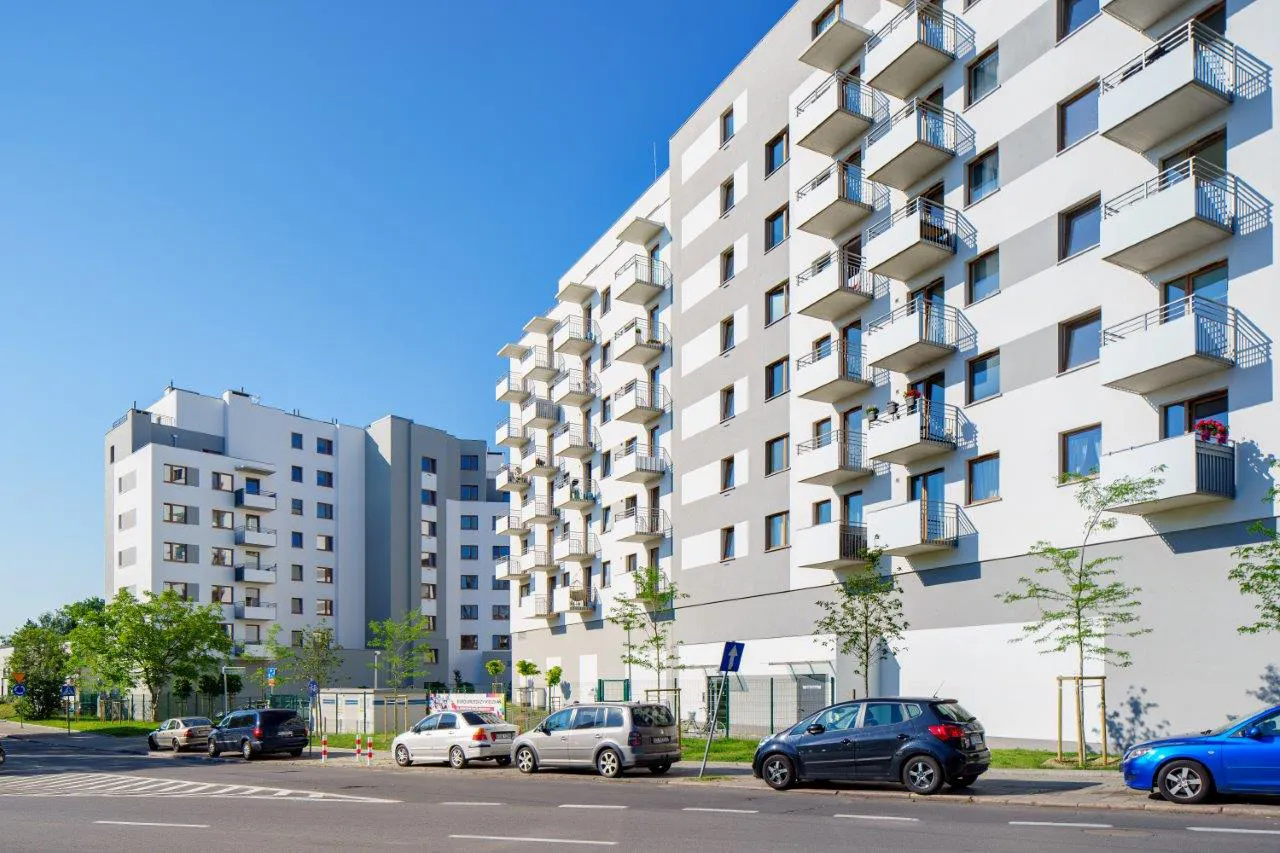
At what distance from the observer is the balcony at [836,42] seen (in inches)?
1367

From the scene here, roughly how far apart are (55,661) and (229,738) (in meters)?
53.3

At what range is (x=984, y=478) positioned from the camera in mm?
29922

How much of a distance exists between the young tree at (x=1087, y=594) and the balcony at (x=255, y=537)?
219ft

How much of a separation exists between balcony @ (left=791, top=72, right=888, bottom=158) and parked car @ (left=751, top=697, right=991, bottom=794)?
20.0 metres

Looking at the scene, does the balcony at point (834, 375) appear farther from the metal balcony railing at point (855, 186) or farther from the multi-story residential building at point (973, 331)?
the metal balcony railing at point (855, 186)

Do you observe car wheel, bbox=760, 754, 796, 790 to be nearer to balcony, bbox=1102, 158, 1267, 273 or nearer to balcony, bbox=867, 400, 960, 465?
balcony, bbox=867, 400, 960, 465

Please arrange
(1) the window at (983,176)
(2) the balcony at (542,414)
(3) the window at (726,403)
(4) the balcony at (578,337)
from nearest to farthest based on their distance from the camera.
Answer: (1) the window at (983,176) < (3) the window at (726,403) < (4) the balcony at (578,337) < (2) the balcony at (542,414)

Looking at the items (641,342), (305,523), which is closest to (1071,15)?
(641,342)

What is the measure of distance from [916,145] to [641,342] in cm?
1818

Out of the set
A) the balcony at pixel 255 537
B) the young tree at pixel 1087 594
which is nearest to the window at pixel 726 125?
the young tree at pixel 1087 594

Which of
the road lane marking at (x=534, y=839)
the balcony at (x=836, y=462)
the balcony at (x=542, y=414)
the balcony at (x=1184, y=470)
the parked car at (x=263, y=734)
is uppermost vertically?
the balcony at (x=542, y=414)

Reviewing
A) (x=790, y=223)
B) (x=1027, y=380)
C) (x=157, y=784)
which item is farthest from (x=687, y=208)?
(x=157, y=784)

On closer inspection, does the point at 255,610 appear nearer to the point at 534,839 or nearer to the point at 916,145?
the point at 916,145

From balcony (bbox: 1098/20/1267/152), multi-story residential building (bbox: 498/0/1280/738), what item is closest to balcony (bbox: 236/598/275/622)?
multi-story residential building (bbox: 498/0/1280/738)
